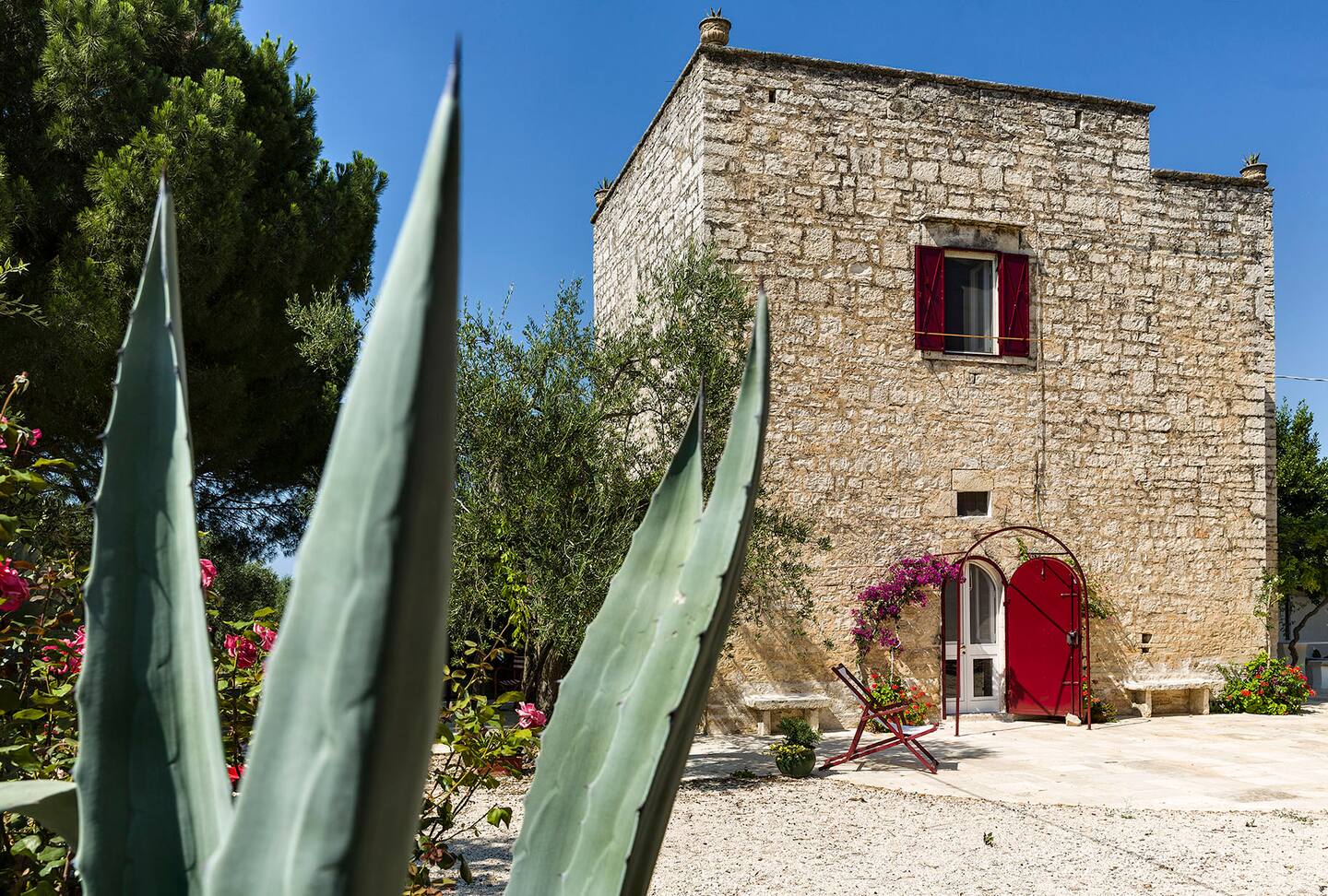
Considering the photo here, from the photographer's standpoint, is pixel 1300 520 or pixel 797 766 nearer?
pixel 797 766

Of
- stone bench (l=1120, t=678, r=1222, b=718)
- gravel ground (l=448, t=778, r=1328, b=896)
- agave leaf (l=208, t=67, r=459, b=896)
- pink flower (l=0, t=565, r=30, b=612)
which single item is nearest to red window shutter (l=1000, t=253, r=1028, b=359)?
stone bench (l=1120, t=678, r=1222, b=718)

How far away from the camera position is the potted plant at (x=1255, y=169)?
9.77 meters

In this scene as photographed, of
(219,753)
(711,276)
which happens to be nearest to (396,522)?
(219,753)

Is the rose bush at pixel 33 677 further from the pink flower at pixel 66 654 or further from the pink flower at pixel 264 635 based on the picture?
the pink flower at pixel 264 635

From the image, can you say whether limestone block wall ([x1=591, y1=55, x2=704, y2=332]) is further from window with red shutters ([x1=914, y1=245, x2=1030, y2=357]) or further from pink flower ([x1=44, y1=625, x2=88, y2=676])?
pink flower ([x1=44, y1=625, x2=88, y2=676])

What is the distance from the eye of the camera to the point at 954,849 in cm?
455

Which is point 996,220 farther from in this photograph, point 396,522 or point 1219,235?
point 396,522

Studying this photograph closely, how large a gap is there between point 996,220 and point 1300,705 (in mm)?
5825

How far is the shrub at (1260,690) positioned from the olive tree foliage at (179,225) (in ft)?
28.4

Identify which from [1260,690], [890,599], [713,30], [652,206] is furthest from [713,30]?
[1260,690]

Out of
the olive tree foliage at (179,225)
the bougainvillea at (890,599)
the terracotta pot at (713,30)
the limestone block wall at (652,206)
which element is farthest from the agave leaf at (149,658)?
the terracotta pot at (713,30)

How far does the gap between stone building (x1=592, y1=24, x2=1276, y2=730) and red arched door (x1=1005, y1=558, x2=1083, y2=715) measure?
0.15 m

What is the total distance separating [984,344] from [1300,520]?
7.36 meters

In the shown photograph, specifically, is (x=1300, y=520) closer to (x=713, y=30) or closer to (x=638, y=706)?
(x=713, y=30)
